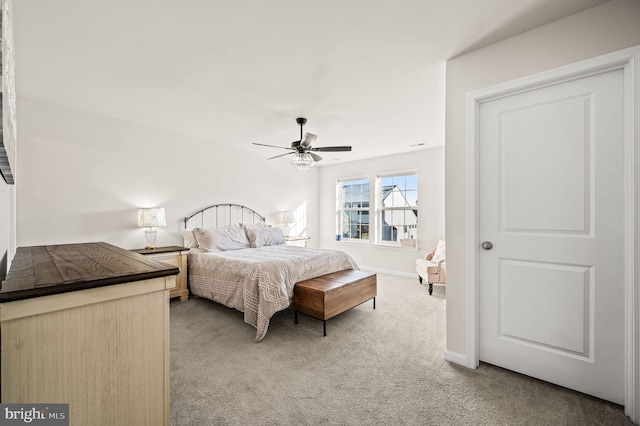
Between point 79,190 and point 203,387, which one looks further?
point 79,190

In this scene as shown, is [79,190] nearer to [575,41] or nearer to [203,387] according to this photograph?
[203,387]

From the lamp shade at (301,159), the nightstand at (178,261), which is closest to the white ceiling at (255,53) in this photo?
the lamp shade at (301,159)

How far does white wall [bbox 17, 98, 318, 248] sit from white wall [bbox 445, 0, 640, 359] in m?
3.96

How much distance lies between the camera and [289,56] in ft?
7.66

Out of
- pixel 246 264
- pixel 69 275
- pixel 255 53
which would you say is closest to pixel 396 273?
pixel 246 264

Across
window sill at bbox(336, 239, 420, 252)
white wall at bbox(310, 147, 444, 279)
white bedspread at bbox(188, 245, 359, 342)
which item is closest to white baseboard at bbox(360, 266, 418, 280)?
white wall at bbox(310, 147, 444, 279)

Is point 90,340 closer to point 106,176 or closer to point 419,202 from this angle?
point 106,176

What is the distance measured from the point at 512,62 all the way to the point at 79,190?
485 cm

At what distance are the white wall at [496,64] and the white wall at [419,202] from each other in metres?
3.00

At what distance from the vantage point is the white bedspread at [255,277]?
112 inches

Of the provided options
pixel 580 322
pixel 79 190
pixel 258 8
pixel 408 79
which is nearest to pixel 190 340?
pixel 79 190

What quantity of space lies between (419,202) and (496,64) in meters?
3.45

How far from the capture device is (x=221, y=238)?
14.1 ft

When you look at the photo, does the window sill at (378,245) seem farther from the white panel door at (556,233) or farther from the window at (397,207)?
the white panel door at (556,233)
